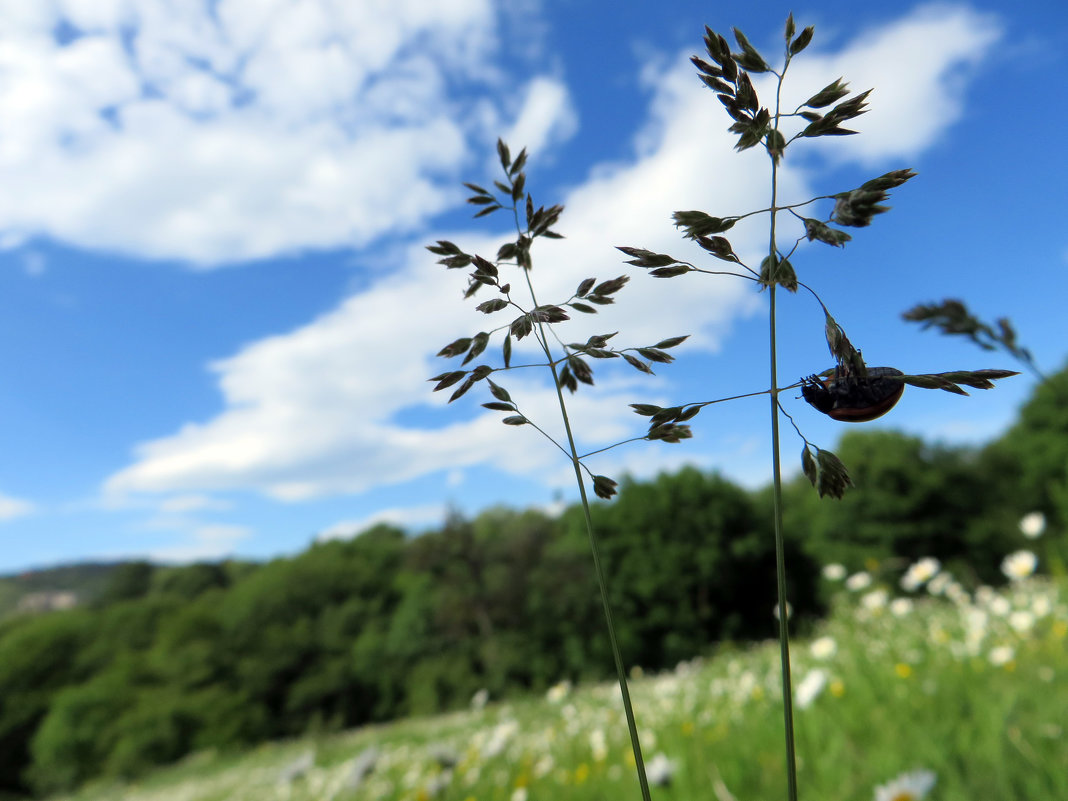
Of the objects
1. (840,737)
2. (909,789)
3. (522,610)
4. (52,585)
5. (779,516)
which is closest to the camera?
(779,516)

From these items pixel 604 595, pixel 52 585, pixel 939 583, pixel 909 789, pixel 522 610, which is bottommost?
pixel 522 610

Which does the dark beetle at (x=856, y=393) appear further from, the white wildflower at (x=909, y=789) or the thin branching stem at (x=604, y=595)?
the white wildflower at (x=909, y=789)

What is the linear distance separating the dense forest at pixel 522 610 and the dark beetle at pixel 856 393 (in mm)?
30010

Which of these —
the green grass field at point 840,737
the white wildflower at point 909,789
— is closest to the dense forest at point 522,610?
the green grass field at point 840,737

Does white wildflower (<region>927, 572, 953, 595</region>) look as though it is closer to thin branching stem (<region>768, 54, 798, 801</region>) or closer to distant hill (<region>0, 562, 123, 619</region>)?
thin branching stem (<region>768, 54, 798, 801</region>)

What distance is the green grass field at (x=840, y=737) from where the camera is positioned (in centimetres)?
268

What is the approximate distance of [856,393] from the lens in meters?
0.78

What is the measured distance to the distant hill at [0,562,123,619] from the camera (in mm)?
58950

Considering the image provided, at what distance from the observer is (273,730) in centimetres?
3356

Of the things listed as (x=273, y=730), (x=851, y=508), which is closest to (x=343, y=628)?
(x=273, y=730)

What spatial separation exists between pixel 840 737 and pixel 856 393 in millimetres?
3269

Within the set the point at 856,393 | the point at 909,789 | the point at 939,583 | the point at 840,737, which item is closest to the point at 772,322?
the point at 856,393

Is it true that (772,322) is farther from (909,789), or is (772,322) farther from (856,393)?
(909,789)

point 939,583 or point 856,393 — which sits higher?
point 856,393
